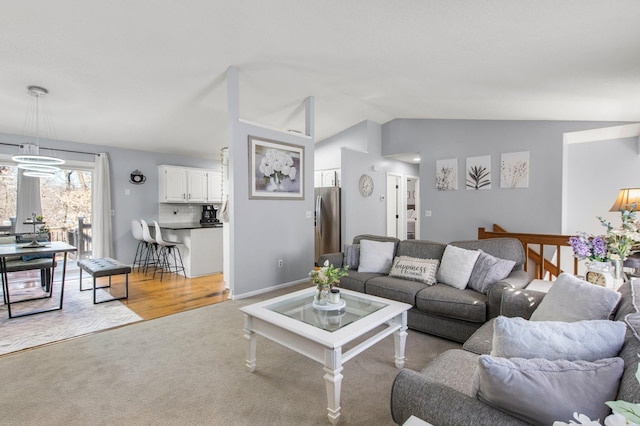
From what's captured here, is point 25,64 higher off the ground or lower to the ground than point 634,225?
higher

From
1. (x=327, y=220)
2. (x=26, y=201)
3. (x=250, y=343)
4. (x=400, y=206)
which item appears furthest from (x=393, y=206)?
(x=26, y=201)

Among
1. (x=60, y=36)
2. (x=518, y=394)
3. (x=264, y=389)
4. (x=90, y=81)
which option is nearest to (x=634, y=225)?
(x=518, y=394)

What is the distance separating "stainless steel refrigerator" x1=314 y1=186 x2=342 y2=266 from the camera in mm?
5945

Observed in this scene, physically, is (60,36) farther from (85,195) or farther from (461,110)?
(461,110)

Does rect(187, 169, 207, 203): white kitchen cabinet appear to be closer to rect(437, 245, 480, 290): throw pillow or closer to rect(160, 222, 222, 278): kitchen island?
rect(160, 222, 222, 278): kitchen island

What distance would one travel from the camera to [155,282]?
4.87m

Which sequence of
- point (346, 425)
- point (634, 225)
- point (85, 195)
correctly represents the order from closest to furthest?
point (346, 425), point (634, 225), point (85, 195)

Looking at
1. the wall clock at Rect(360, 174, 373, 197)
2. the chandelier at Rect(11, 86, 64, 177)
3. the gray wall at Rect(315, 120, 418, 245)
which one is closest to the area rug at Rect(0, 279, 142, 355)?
the chandelier at Rect(11, 86, 64, 177)

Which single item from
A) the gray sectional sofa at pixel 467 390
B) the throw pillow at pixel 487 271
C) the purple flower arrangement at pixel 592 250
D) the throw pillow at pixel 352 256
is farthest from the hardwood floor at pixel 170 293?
the purple flower arrangement at pixel 592 250

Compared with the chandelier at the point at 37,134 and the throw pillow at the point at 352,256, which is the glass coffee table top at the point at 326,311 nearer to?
the throw pillow at the point at 352,256

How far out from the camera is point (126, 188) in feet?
19.6

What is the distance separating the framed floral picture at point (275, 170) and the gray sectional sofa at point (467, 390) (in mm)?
3183

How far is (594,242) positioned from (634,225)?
249 millimetres

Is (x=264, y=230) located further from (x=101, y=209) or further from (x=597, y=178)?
(x=597, y=178)
